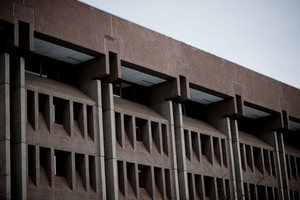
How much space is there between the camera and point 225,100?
52.8m

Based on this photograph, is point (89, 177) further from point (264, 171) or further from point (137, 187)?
point (264, 171)

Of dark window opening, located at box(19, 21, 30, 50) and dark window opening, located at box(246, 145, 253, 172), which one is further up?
dark window opening, located at box(19, 21, 30, 50)

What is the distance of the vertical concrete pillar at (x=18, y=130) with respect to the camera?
115 feet

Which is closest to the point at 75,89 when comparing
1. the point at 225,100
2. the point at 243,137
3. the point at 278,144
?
the point at 225,100

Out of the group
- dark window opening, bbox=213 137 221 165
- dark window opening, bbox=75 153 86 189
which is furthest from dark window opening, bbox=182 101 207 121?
dark window opening, bbox=75 153 86 189

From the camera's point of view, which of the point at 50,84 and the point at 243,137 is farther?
the point at 243,137

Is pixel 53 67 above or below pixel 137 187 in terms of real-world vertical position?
above

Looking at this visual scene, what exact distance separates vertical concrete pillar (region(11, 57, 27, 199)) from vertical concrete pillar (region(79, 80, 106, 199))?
5.33 metres

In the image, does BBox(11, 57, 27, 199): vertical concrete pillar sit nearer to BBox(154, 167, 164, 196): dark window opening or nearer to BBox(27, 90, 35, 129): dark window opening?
BBox(27, 90, 35, 129): dark window opening

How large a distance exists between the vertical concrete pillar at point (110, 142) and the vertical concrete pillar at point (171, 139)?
5882 mm

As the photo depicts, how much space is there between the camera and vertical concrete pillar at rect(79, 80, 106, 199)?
40.1 m

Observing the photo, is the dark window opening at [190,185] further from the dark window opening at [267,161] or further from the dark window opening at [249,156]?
the dark window opening at [267,161]

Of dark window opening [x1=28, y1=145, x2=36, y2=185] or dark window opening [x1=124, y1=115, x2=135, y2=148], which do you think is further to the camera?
dark window opening [x1=124, y1=115, x2=135, y2=148]

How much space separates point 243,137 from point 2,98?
25.9 m
